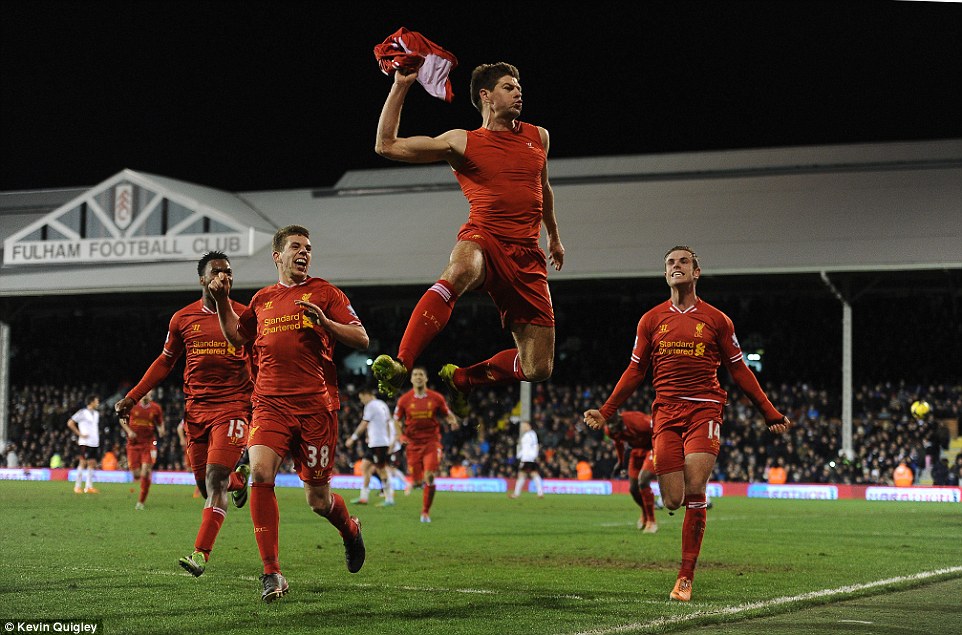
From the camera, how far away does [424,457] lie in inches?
836

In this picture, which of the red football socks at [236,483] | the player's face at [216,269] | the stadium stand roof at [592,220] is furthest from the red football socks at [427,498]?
the stadium stand roof at [592,220]

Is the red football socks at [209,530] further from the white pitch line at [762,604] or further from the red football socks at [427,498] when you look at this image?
the red football socks at [427,498]

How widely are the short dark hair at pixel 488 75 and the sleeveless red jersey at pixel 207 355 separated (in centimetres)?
426

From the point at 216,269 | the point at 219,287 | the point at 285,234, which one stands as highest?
the point at 285,234

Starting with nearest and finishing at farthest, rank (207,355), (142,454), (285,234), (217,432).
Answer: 1. (285,234)
2. (217,432)
3. (207,355)
4. (142,454)

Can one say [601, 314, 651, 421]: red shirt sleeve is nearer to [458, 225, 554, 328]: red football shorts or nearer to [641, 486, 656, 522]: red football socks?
[458, 225, 554, 328]: red football shorts

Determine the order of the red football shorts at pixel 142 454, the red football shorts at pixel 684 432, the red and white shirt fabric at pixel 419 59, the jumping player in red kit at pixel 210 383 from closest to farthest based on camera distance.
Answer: the red and white shirt fabric at pixel 419 59, the red football shorts at pixel 684 432, the jumping player in red kit at pixel 210 383, the red football shorts at pixel 142 454

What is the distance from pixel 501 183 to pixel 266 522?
10.3 feet

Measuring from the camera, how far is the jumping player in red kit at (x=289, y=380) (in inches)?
352

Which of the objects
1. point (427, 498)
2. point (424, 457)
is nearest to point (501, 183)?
point (427, 498)

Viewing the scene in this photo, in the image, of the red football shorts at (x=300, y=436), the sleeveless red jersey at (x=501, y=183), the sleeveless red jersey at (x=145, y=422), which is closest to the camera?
the sleeveless red jersey at (x=501, y=183)

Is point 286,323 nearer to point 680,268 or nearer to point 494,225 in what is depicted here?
point 494,225

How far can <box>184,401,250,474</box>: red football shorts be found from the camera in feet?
35.8

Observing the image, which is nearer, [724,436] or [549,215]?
[549,215]
